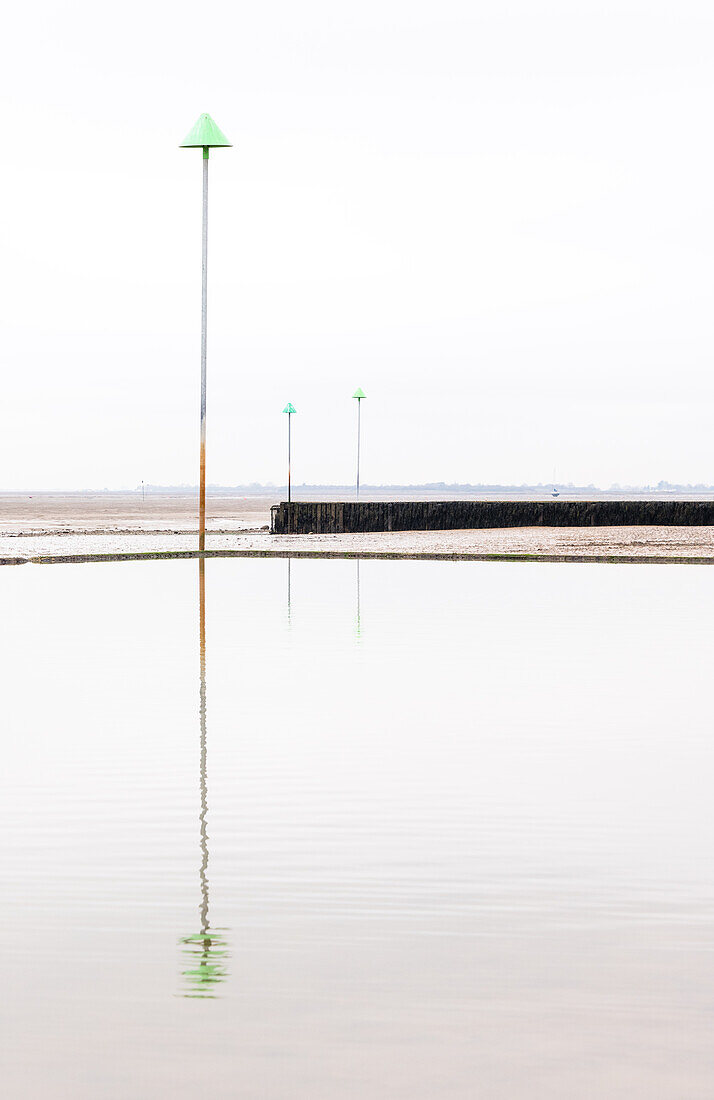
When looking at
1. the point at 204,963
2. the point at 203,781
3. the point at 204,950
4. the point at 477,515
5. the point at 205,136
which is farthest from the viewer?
the point at 477,515

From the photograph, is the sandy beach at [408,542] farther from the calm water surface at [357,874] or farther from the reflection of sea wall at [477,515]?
the calm water surface at [357,874]

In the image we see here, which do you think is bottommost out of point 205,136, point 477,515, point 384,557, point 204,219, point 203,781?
point 384,557

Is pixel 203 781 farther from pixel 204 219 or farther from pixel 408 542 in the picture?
pixel 408 542

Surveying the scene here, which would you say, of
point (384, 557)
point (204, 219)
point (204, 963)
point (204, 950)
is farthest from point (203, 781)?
point (204, 219)

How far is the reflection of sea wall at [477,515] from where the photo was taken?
49.0 meters

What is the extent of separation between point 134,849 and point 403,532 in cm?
4374

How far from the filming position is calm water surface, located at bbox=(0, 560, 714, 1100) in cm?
455

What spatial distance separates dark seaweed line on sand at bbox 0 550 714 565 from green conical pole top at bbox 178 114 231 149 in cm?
879

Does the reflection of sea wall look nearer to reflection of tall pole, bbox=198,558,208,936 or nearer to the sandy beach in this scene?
the sandy beach

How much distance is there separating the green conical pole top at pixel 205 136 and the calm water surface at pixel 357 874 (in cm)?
2009

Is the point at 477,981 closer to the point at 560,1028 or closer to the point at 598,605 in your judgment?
the point at 560,1028

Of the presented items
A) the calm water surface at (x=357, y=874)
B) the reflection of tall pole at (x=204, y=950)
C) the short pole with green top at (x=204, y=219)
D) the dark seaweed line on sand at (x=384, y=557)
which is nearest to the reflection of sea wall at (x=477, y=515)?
the short pole with green top at (x=204, y=219)

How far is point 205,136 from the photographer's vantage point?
32.7 metres

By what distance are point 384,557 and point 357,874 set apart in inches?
1086
